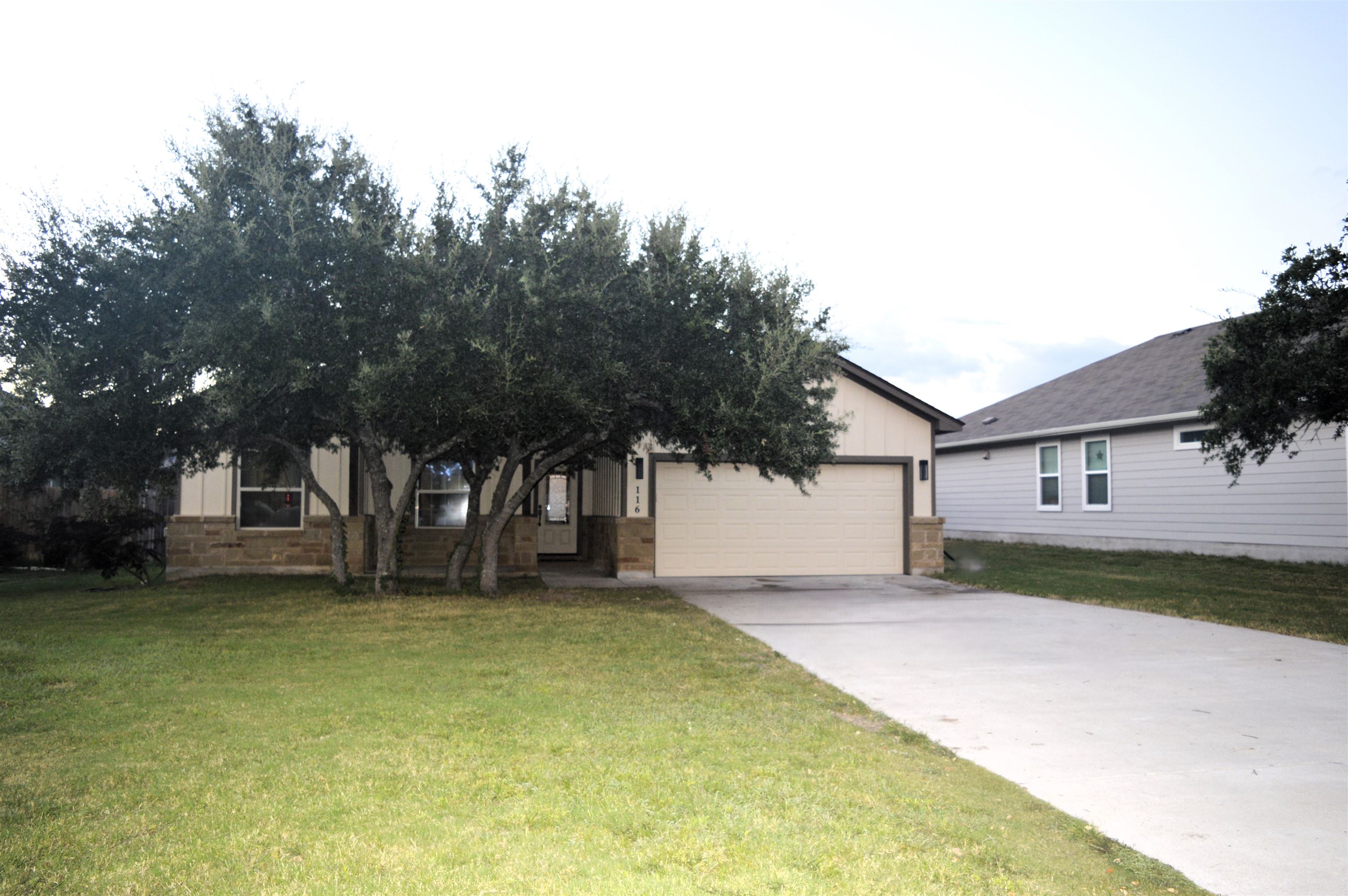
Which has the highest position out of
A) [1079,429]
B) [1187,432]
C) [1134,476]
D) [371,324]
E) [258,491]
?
[371,324]

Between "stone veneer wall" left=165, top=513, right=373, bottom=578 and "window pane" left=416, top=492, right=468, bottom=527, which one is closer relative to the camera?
"stone veneer wall" left=165, top=513, right=373, bottom=578

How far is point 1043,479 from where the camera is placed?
75.0 feet

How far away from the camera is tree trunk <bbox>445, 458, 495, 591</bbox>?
43.9 ft

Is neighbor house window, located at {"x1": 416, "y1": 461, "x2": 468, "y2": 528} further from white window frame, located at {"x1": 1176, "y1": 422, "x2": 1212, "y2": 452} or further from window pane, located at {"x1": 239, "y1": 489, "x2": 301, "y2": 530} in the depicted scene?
white window frame, located at {"x1": 1176, "y1": 422, "x2": 1212, "y2": 452}

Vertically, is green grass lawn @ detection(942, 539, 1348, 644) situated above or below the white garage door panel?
below

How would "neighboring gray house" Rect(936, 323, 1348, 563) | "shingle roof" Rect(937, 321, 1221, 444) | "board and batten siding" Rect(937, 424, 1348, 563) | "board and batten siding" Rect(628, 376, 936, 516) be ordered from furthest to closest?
"shingle roof" Rect(937, 321, 1221, 444), "neighboring gray house" Rect(936, 323, 1348, 563), "board and batten siding" Rect(937, 424, 1348, 563), "board and batten siding" Rect(628, 376, 936, 516)

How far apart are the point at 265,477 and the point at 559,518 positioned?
646cm

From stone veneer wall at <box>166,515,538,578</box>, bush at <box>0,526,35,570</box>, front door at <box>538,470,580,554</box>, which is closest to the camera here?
stone veneer wall at <box>166,515,538,578</box>

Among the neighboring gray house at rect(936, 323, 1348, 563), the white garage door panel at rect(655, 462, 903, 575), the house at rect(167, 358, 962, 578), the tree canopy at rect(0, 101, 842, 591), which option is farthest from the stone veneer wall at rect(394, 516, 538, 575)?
the neighboring gray house at rect(936, 323, 1348, 563)

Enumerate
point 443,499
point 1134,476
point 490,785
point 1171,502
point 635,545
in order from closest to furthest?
1. point 490,785
2. point 635,545
3. point 443,499
4. point 1171,502
5. point 1134,476

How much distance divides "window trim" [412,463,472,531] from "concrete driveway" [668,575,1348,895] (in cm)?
680

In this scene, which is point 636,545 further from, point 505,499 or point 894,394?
point 894,394

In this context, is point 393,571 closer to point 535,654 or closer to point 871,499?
point 535,654

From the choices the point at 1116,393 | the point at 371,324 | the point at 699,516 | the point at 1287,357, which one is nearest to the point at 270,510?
the point at 371,324
